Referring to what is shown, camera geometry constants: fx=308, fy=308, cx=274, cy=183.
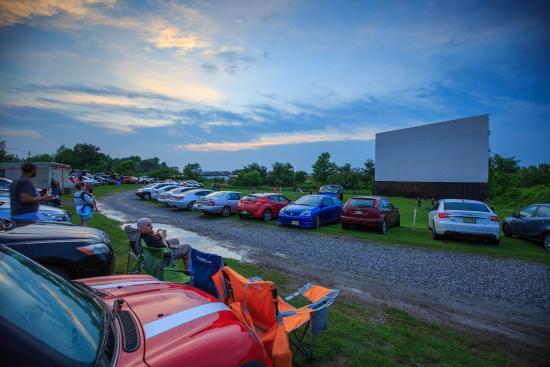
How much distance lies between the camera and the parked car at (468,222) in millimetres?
9414

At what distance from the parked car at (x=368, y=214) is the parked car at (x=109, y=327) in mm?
9930

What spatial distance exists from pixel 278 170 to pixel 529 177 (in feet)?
132

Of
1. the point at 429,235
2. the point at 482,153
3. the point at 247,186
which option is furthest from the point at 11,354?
the point at 247,186

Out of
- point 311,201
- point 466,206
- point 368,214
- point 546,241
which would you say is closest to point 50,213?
point 311,201

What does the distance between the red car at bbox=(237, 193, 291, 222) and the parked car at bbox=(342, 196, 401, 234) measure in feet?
13.2

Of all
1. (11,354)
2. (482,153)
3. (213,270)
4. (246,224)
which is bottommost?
(246,224)

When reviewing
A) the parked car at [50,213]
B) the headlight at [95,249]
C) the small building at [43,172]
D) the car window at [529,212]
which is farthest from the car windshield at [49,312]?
the small building at [43,172]

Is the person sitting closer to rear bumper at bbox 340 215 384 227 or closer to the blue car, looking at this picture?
the blue car

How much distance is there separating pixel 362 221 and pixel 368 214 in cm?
35

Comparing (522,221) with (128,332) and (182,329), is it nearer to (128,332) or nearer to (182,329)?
(182,329)

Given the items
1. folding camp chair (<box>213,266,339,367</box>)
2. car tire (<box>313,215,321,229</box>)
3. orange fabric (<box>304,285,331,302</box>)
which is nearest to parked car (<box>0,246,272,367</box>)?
folding camp chair (<box>213,266,339,367</box>)

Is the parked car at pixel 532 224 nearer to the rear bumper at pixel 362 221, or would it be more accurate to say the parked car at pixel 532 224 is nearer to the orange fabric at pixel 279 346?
the rear bumper at pixel 362 221

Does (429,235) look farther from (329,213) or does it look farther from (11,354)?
(11,354)

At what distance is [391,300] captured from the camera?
5.28 meters
